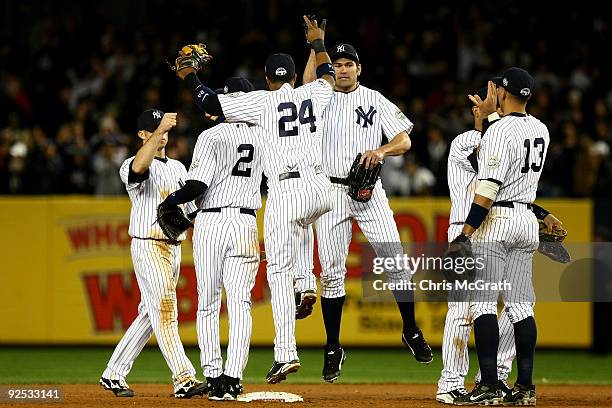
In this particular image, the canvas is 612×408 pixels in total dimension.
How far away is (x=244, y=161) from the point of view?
995 centimetres

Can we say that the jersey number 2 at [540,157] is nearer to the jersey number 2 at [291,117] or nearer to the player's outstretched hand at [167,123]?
the jersey number 2 at [291,117]

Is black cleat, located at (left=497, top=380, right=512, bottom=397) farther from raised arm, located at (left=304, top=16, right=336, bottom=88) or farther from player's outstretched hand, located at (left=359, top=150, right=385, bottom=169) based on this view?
raised arm, located at (left=304, top=16, right=336, bottom=88)

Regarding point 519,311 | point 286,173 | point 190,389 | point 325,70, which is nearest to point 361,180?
point 286,173

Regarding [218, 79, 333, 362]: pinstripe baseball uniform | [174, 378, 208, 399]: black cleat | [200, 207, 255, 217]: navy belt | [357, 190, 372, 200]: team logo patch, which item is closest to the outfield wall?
[174, 378, 208, 399]: black cleat

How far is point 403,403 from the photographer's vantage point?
10266 mm

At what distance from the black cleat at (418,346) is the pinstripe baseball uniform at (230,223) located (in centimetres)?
157

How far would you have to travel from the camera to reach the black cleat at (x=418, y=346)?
10445 millimetres

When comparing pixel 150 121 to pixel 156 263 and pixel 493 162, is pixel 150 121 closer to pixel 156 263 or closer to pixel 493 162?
pixel 156 263

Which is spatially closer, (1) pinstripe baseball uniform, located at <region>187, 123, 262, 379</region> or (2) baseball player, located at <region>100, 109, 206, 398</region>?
(1) pinstripe baseball uniform, located at <region>187, 123, 262, 379</region>

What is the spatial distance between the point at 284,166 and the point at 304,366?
215 inches

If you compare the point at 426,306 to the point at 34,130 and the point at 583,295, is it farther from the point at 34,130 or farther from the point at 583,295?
the point at 34,130

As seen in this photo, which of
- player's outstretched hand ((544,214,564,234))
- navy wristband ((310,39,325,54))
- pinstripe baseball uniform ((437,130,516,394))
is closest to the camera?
navy wristband ((310,39,325,54))

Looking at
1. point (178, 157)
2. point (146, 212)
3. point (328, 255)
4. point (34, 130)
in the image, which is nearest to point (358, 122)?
point (328, 255)

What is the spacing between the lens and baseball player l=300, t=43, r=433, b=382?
34.1ft
